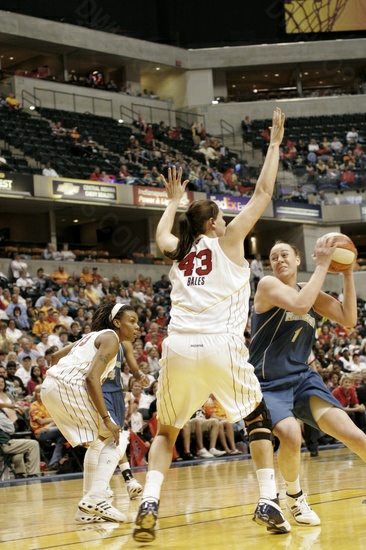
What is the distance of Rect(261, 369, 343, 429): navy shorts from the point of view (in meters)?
5.31

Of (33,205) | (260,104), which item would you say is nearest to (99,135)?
(33,205)

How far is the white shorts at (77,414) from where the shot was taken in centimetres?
604

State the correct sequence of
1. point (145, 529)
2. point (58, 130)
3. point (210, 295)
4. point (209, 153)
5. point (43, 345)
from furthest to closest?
1. point (209, 153)
2. point (58, 130)
3. point (43, 345)
4. point (210, 295)
5. point (145, 529)

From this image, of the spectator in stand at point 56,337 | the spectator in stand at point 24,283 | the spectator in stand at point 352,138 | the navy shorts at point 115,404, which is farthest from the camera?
the spectator in stand at point 352,138

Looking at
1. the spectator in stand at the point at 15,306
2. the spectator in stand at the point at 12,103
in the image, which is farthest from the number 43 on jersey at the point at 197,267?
the spectator in stand at the point at 12,103

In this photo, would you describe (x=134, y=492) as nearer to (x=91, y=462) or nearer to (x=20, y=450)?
(x=91, y=462)

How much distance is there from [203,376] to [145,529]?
0.84 m

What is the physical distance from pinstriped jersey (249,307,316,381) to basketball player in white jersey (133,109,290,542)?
0.46 metres

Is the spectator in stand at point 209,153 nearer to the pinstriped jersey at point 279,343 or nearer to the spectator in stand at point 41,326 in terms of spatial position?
the spectator in stand at point 41,326

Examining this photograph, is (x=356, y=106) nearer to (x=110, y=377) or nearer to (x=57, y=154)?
(x=57, y=154)

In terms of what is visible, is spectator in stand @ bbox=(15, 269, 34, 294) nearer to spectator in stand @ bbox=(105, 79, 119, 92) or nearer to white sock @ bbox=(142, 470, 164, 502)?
white sock @ bbox=(142, 470, 164, 502)

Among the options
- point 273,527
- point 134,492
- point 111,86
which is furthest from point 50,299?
point 111,86

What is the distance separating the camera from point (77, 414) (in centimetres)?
604

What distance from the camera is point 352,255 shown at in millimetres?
5422
